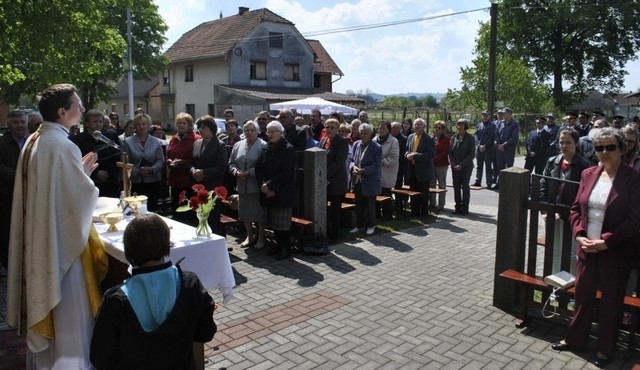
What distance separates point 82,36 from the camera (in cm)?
1391

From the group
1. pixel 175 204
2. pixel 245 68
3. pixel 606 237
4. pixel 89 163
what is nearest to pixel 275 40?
pixel 245 68

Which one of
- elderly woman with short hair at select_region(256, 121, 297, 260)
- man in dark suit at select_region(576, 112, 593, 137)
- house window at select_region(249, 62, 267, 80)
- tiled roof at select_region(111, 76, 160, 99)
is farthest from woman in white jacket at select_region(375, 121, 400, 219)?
tiled roof at select_region(111, 76, 160, 99)

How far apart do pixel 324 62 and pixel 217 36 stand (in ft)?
29.8

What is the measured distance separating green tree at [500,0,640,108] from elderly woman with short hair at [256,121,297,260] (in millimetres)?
38743

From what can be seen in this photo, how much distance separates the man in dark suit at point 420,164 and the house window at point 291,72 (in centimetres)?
3085

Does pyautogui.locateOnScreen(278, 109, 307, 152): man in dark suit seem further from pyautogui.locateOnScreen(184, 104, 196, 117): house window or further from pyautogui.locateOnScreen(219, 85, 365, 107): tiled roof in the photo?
pyautogui.locateOnScreen(184, 104, 196, 117): house window

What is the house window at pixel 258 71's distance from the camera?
126 ft

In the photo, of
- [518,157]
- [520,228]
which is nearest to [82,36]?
[520,228]

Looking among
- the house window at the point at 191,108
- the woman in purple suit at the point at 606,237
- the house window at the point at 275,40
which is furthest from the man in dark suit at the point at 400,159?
the house window at the point at 191,108

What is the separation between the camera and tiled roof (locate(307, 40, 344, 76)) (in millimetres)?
43062

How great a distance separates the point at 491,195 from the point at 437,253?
6031 mm

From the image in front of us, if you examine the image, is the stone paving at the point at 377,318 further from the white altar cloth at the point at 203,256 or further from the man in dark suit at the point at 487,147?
the man in dark suit at the point at 487,147

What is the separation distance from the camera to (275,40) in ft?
127

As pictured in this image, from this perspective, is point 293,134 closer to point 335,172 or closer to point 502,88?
point 335,172
